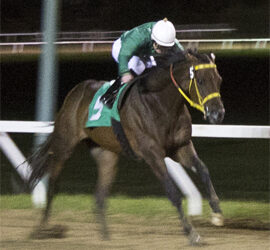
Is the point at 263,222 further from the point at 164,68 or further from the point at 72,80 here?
the point at 72,80

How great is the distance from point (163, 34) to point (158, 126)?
661 millimetres

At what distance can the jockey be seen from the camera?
17.5 feet

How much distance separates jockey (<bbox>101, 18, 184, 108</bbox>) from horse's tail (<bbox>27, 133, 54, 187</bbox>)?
683 mm

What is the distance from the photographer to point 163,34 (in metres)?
5.35

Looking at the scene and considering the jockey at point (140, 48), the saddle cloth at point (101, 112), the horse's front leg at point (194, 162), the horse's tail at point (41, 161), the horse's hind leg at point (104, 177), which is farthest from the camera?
the horse's tail at point (41, 161)

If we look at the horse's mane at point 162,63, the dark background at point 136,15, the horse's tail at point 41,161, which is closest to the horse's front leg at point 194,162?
the horse's mane at point 162,63

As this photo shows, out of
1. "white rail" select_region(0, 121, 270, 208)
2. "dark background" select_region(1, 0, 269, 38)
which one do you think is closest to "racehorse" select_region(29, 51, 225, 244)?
"white rail" select_region(0, 121, 270, 208)

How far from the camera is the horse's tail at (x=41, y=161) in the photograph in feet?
19.4

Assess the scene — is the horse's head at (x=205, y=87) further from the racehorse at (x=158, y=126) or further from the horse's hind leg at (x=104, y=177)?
the horse's hind leg at (x=104, y=177)

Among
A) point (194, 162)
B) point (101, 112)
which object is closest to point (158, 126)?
point (194, 162)

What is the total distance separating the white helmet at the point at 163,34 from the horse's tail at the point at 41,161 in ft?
3.97

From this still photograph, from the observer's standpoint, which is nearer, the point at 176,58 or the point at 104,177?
the point at 176,58

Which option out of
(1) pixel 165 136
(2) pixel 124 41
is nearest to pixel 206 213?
(1) pixel 165 136

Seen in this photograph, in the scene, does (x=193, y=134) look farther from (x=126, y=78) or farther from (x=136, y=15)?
(x=136, y=15)
